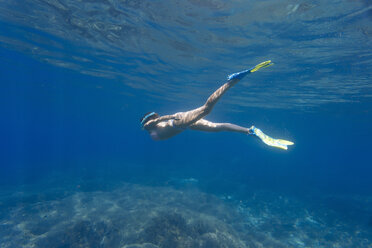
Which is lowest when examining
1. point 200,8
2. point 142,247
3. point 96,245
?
point 96,245

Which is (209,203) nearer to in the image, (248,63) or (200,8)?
(248,63)

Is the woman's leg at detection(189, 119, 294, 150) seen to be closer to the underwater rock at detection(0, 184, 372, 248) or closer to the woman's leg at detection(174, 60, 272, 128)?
the woman's leg at detection(174, 60, 272, 128)

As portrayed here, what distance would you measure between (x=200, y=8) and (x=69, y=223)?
43.8 ft

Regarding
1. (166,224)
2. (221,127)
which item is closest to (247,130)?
(221,127)

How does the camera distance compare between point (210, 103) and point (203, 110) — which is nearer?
point (210, 103)

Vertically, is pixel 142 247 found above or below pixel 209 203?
above

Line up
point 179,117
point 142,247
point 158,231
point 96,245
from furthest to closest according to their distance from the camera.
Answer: point 158,231, point 96,245, point 142,247, point 179,117

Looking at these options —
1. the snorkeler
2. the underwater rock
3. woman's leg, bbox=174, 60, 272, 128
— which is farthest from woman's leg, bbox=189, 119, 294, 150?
the underwater rock

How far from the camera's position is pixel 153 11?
425 inches

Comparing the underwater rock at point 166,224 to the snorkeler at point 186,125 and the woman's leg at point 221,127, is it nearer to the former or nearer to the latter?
the snorkeler at point 186,125

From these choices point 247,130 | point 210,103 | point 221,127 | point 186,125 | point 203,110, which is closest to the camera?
point 210,103

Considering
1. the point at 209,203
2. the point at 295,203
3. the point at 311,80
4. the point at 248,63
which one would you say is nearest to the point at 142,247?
the point at 209,203

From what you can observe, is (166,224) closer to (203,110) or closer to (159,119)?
(159,119)

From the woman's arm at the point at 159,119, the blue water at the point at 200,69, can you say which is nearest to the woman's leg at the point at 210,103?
the woman's arm at the point at 159,119
